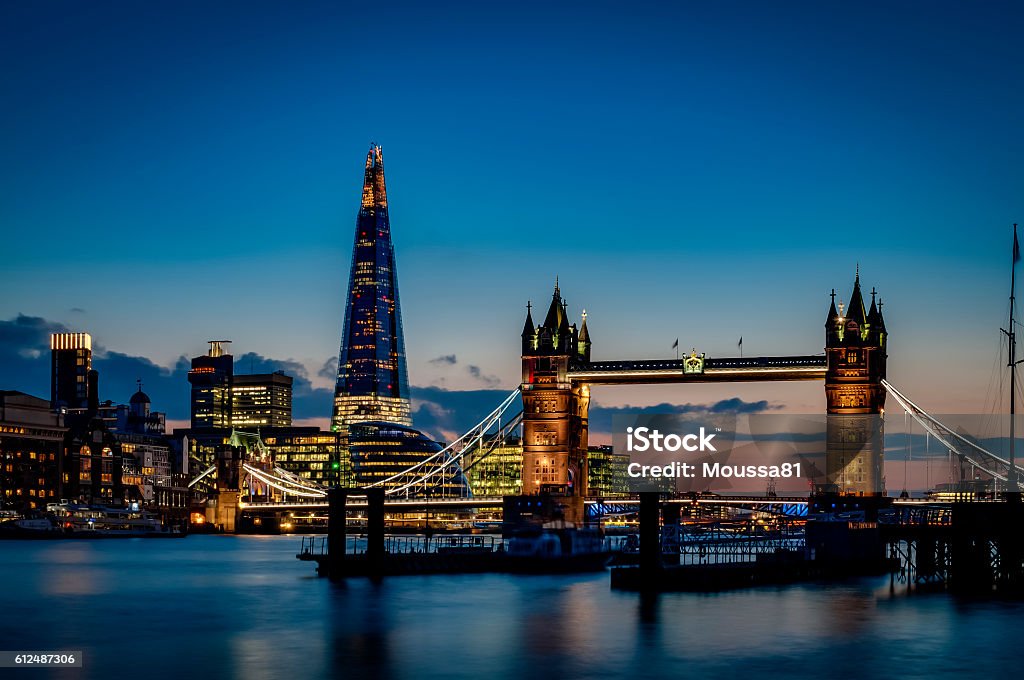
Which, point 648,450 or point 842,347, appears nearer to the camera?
point 648,450

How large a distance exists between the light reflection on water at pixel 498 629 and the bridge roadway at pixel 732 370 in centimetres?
3824

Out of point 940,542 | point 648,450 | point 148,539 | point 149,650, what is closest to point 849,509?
point 940,542

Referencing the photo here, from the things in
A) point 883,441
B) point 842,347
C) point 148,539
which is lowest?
point 148,539

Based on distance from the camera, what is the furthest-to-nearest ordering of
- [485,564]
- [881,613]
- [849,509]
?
1. [849,509]
2. [485,564]
3. [881,613]

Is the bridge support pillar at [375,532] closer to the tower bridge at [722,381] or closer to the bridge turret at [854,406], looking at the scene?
the tower bridge at [722,381]

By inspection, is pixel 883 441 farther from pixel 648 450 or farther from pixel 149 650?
pixel 149 650

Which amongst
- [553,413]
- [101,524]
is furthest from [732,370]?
[101,524]

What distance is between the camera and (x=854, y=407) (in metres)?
120

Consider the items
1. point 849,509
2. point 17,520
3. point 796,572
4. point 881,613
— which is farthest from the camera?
point 17,520

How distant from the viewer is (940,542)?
83.4 m

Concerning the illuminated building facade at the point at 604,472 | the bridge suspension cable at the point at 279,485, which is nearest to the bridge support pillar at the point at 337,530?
the bridge suspension cable at the point at 279,485

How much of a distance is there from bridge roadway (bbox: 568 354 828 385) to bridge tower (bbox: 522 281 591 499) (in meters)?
6.76

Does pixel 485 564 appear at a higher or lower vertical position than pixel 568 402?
lower

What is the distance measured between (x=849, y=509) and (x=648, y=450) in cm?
1903
